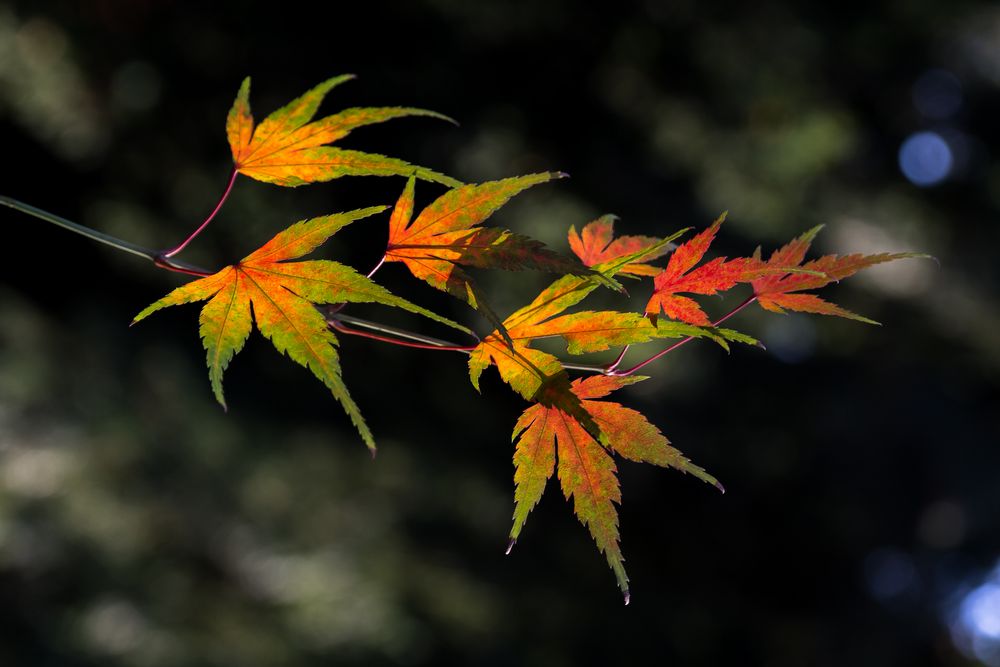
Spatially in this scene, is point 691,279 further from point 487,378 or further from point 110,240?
point 487,378

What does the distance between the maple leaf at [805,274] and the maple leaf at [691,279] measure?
14mm

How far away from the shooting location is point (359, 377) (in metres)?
3.04

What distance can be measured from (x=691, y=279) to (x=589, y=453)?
87 millimetres

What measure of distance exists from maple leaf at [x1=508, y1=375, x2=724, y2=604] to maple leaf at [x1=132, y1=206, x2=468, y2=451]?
61mm

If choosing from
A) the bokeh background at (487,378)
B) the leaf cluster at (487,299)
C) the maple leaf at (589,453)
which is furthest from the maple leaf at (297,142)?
the bokeh background at (487,378)

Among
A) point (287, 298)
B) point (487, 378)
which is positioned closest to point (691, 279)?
point (287, 298)

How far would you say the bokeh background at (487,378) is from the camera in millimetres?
2799

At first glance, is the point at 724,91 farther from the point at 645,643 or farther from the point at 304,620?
the point at 304,620

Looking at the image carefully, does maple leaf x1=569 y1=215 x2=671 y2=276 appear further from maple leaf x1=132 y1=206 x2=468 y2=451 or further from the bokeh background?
the bokeh background

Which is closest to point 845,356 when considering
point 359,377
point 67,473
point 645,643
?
point 645,643

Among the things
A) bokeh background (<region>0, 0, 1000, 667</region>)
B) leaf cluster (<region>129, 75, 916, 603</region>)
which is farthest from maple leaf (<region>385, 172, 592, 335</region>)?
bokeh background (<region>0, 0, 1000, 667</region>)

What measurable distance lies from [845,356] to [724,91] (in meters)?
1.18

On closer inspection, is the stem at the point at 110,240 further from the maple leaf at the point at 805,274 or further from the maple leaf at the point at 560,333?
the maple leaf at the point at 805,274

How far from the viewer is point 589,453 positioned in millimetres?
361
